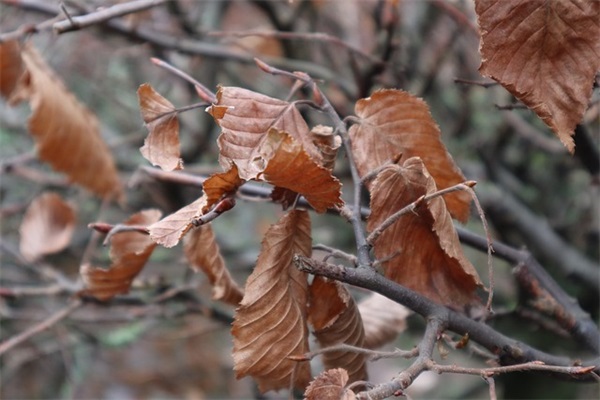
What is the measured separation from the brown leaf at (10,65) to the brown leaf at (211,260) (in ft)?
2.08

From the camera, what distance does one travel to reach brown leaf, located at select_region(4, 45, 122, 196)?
1371 millimetres

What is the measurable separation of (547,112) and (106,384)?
3355mm

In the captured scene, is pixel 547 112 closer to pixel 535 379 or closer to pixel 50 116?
pixel 50 116

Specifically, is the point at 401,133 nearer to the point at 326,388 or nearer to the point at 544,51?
the point at 544,51

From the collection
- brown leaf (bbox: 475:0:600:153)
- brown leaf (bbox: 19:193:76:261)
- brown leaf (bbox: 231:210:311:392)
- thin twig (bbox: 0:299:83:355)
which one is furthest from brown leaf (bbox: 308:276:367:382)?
brown leaf (bbox: 19:193:76:261)

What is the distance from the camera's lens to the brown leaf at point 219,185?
0.70 m

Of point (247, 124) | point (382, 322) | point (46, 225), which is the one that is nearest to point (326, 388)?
point (247, 124)

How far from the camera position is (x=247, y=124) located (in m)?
0.75

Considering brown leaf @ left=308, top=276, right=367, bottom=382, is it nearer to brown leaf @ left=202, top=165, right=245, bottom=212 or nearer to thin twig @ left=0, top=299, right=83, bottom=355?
brown leaf @ left=202, top=165, right=245, bottom=212

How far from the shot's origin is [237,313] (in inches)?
29.5

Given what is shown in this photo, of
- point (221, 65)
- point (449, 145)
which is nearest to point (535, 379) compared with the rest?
point (449, 145)

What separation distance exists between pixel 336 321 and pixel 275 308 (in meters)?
0.07

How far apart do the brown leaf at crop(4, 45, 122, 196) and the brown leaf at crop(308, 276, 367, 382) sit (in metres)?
0.80

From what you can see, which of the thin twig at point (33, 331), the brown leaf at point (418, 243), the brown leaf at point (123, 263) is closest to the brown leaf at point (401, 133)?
the brown leaf at point (418, 243)
